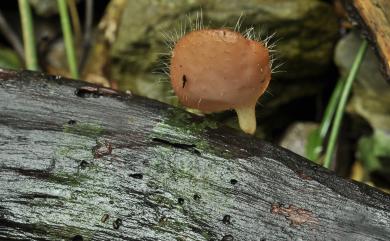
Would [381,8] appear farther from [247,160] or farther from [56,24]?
[56,24]

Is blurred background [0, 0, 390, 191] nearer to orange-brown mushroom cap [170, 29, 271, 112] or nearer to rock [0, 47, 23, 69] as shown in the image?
rock [0, 47, 23, 69]

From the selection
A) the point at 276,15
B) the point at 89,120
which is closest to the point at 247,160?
the point at 89,120

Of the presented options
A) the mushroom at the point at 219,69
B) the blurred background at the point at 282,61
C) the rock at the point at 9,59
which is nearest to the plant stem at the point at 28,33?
the blurred background at the point at 282,61

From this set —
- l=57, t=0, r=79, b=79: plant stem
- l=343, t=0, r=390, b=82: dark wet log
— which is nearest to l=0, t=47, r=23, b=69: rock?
l=57, t=0, r=79, b=79: plant stem

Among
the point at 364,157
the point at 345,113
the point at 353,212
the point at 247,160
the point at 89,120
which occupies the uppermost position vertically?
the point at 89,120

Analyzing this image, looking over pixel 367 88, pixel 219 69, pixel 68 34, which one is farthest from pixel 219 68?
pixel 68 34

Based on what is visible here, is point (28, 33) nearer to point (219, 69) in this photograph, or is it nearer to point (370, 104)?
point (219, 69)

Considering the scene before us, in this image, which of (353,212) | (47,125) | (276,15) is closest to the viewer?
(353,212)
